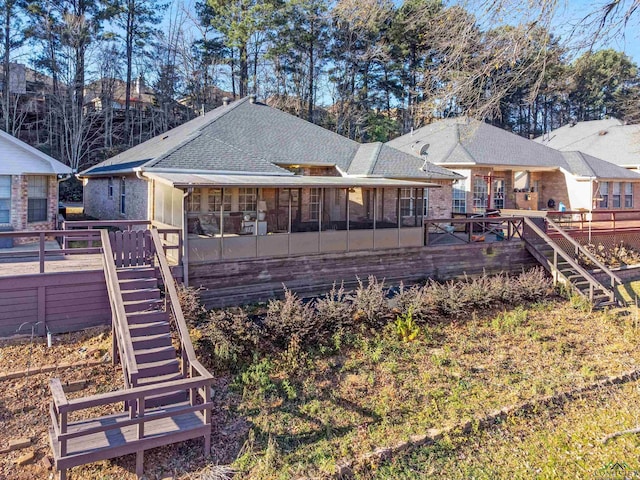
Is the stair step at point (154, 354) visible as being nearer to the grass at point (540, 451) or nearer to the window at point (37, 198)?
the grass at point (540, 451)

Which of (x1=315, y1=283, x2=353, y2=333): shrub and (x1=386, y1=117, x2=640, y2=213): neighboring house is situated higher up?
(x1=386, y1=117, x2=640, y2=213): neighboring house

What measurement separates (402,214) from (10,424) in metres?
9.75

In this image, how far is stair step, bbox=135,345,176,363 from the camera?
7.13 meters

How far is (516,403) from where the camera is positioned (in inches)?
299

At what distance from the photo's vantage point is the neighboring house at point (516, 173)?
1992 cm

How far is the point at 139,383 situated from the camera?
6844 mm

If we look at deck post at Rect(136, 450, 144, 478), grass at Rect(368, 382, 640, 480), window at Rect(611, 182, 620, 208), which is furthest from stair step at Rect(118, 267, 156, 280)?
window at Rect(611, 182, 620, 208)

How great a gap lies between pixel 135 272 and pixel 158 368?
2.36 meters

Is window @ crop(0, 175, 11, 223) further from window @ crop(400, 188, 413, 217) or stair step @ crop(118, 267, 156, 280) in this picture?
window @ crop(400, 188, 413, 217)

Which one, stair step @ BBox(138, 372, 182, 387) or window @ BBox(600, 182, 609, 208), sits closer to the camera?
stair step @ BBox(138, 372, 182, 387)

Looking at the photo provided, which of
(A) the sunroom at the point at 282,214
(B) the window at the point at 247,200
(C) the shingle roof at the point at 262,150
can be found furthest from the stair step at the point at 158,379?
(C) the shingle roof at the point at 262,150

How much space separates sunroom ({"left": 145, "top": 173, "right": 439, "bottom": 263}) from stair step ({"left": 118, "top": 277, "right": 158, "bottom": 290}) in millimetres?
1473

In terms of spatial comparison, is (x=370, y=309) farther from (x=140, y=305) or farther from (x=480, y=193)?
(x=480, y=193)

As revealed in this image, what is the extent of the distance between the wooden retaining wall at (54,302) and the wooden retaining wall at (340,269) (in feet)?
6.21
